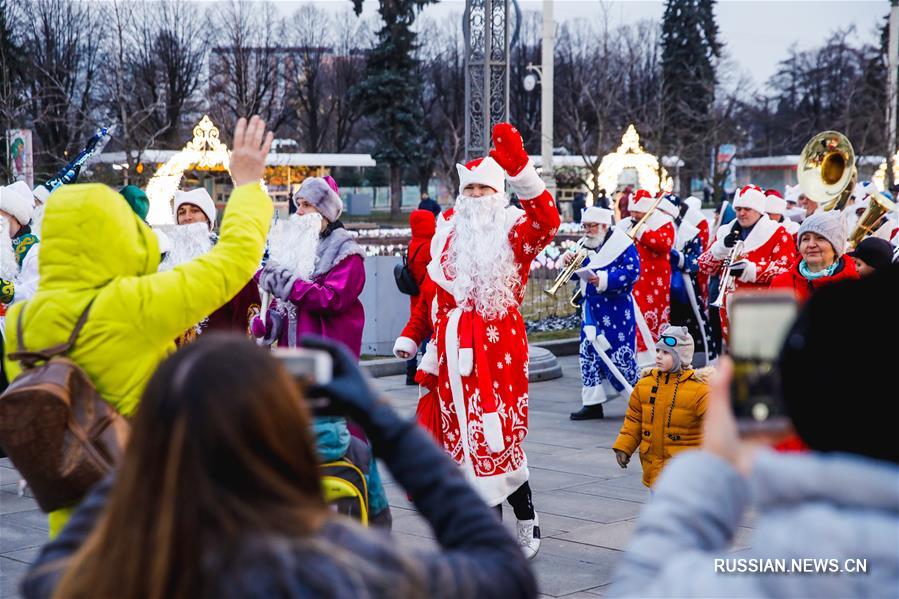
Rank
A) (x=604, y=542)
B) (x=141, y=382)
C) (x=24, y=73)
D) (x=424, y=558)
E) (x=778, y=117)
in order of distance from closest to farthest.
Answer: (x=424, y=558)
(x=141, y=382)
(x=604, y=542)
(x=24, y=73)
(x=778, y=117)

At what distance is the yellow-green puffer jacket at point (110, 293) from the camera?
319cm

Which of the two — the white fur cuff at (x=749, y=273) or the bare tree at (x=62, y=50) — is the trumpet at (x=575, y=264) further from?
the bare tree at (x=62, y=50)

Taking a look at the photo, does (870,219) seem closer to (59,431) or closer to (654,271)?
(654,271)

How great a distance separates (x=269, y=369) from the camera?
177cm

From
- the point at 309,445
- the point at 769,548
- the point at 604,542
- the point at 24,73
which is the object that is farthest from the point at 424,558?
the point at 24,73

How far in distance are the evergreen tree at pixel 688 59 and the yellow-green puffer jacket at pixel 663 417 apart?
146 ft

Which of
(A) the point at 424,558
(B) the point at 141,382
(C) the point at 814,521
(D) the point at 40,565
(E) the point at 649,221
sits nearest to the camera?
(C) the point at 814,521

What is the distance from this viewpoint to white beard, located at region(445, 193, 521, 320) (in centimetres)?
591

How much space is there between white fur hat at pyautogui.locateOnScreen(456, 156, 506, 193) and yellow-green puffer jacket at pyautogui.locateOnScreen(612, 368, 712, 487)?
1248 mm

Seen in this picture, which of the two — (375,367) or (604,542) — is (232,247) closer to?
(604,542)

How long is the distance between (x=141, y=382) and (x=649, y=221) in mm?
8471

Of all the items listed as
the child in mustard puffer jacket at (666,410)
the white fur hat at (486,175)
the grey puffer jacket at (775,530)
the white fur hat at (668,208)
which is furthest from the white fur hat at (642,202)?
the grey puffer jacket at (775,530)

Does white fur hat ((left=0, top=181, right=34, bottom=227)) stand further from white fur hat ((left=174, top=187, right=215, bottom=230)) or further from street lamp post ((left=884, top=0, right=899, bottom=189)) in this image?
street lamp post ((left=884, top=0, right=899, bottom=189))

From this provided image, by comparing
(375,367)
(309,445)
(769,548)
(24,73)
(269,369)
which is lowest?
(375,367)
